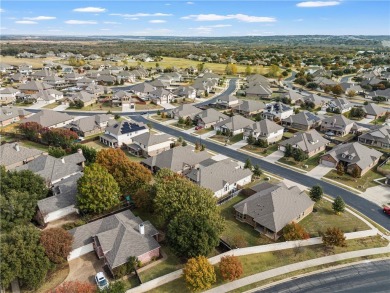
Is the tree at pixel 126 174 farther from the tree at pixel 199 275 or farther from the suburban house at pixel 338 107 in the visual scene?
the suburban house at pixel 338 107

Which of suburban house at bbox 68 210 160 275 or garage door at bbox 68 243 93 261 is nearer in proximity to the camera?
suburban house at bbox 68 210 160 275

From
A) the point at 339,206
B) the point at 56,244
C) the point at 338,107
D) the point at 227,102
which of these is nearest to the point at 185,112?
the point at 227,102

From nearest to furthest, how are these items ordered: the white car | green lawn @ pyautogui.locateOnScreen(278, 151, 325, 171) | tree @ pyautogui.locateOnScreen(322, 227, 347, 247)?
the white car → tree @ pyautogui.locateOnScreen(322, 227, 347, 247) → green lawn @ pyautogui.locateOnScreen(278, 151, 325, 171)

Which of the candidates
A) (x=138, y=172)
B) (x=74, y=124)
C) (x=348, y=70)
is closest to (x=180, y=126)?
(x=74, y=124)

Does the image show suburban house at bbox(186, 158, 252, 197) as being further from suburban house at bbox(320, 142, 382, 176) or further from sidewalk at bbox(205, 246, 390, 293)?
suburban house at bbox(320, 142, 382, 176)

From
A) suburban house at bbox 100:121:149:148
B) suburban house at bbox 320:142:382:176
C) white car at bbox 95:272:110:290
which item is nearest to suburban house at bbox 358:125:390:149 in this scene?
suburban house at bbox 320:142:382:176

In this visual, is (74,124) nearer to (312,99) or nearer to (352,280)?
(352,280)
